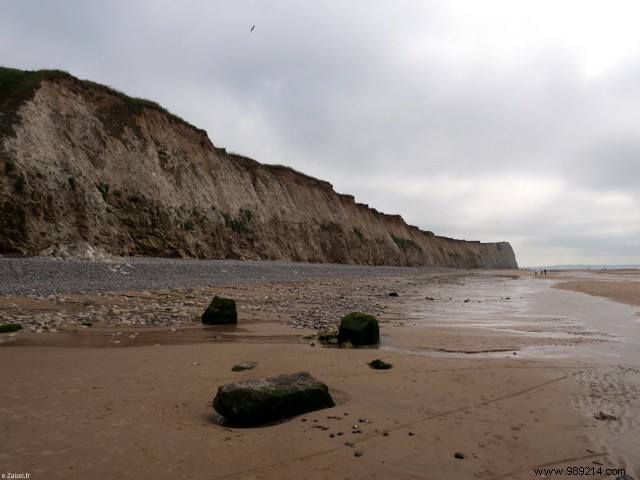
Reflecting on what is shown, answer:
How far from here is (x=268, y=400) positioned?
3824 mm

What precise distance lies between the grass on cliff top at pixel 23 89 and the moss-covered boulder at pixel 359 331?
907 inches

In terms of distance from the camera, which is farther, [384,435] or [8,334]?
[8,334]

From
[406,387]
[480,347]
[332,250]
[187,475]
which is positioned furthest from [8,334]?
[332,250]

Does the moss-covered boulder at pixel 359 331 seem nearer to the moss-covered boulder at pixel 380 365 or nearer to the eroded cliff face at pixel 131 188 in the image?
the moss-covered boulder at pixel 380 365

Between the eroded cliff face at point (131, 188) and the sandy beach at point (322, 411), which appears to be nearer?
the sandy beach at point (322, 411)

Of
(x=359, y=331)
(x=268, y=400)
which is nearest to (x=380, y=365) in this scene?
(x=359, y=331)

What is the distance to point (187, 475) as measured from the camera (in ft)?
9.26

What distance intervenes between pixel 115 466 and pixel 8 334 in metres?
5.86

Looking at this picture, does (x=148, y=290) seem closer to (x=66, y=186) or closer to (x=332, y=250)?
(x=66, y=186)

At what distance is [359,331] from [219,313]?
12.2 ft

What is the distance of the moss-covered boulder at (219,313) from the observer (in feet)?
31.6

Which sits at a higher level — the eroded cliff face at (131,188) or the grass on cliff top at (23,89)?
the grass on cliff top at (23,89)

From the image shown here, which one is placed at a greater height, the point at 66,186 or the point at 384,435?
the point at 66,186

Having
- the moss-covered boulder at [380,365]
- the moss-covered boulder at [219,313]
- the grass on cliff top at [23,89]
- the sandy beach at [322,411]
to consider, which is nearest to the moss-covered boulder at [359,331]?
the sandy beach at [322,411]
